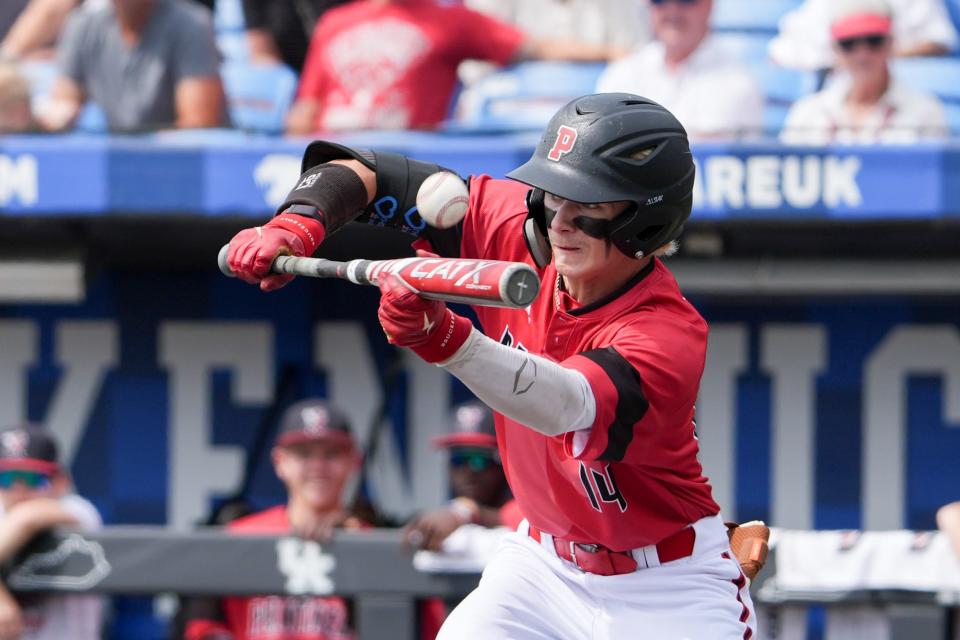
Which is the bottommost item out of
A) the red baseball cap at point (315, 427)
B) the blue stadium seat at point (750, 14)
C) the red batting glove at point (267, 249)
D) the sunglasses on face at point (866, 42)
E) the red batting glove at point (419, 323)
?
the red baseball cap at point (315, 427)

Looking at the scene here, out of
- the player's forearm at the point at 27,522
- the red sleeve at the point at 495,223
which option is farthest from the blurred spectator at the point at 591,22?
the red sleeve at the point at 495,223

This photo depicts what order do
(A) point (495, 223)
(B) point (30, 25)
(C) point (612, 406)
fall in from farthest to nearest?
(B) point (30, 25) < (A) point (495, 223) < (C) point (612, 406)

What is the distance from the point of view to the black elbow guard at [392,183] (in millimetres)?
3268

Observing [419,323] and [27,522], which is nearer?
[419,323]

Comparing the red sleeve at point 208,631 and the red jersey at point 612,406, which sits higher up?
the red jersey at point 612,406

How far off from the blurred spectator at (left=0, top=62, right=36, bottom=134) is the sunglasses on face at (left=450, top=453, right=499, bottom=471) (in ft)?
6.08

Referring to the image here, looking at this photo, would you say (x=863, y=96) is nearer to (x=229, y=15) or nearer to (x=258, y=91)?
(x=258, y=91)

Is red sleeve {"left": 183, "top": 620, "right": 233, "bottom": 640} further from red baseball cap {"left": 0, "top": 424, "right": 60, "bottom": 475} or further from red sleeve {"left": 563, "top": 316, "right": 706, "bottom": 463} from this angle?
red sleeve {"left": 563, "top": 316, "right": 706, "bottom": 463}

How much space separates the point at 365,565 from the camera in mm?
4945

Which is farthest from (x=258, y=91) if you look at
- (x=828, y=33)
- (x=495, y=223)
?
(x=495, y=223)

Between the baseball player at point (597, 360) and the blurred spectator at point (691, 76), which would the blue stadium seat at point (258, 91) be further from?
the baseball player at point (597, 360)

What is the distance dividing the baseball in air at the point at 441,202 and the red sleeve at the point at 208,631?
2.77 metres

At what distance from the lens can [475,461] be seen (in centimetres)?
554

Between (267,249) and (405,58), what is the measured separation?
115 inches
